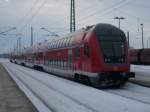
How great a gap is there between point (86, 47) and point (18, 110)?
9049 mm

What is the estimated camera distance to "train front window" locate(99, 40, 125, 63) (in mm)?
19328

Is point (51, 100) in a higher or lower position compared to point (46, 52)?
lower

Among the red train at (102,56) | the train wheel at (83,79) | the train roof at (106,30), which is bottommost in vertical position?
the train wheel at (83,79)

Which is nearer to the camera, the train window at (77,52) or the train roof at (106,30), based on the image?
the train roof at (106,30)

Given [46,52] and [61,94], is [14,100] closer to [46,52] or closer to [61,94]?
[61,94]

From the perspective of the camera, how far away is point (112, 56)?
19.3 meters

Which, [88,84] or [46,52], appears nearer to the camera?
[88,84]

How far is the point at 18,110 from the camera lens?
38.5ft

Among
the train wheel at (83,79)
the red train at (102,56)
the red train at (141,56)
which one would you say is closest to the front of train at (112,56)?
the red train at (102,56)

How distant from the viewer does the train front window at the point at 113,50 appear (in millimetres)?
19328

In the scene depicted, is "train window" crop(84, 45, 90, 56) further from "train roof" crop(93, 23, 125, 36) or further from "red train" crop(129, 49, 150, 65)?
"red train" crop(129, 49, 150, 65)

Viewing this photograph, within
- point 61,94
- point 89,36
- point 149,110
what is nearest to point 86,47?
point 89,36

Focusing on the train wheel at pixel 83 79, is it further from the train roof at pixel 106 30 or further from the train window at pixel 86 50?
the train roof at pixel 106 30

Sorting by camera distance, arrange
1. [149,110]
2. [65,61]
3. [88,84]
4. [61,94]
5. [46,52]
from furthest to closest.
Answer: [46,52] → [65,61] → [88,84] → [61,94] → [149,110]
